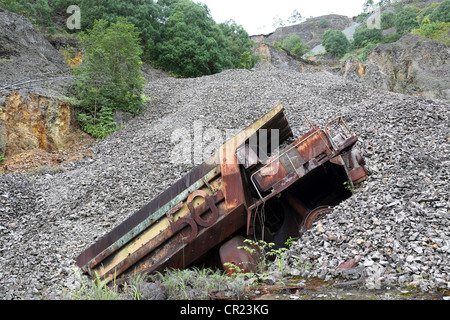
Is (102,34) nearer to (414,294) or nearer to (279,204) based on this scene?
(279,204)

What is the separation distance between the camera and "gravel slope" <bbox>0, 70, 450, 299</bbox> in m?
3.58

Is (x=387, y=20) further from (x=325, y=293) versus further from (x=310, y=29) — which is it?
(x=325, y=293)

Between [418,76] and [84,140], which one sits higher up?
[418,76]

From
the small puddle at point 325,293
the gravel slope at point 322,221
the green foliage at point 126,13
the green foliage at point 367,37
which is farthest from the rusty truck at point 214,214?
the green foliage at point 367,37

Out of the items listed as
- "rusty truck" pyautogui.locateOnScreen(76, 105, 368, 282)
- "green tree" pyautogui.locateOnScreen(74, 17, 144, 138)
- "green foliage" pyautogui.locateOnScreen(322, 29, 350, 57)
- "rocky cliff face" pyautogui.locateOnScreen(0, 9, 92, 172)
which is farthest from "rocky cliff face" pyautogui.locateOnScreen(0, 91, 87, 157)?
"green foliage" pyautogui.locateOnScreen(322, 29, 350, 57)

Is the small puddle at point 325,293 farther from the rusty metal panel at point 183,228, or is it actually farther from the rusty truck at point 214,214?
the rusty metal panel at point 183,228

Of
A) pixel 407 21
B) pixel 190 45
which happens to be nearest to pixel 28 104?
pixel 190 45

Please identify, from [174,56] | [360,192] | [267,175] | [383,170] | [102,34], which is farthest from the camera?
[174,56]

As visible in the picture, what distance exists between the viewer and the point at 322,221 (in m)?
4.41

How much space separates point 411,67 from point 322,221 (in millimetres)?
16460

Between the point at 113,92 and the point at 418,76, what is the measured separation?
47.6 ft

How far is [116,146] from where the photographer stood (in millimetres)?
10117

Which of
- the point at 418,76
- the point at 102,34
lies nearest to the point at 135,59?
the point at 102,34
